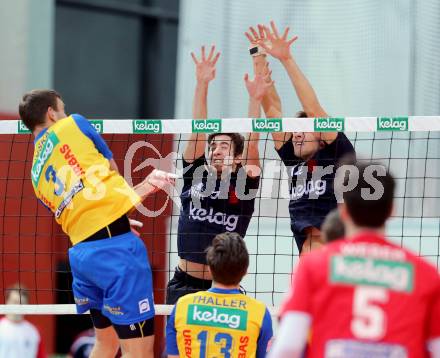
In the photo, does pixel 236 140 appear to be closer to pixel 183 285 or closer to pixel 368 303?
pixel 183 285

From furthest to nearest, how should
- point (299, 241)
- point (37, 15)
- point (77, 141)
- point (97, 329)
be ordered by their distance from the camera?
point (37, 15) → point (299, 241) → point (97, 329) → point (77, 141)

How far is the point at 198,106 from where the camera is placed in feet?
27.3

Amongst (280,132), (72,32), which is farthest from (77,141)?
(72,32)

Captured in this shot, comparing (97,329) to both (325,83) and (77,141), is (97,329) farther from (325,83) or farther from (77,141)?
(325,83)

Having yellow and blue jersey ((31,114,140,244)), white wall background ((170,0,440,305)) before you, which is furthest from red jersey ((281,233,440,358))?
white wall background ((170,0,440,305))

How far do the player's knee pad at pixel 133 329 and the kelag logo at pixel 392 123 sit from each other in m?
2.58

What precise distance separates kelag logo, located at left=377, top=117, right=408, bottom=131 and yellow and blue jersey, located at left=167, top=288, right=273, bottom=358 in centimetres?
244

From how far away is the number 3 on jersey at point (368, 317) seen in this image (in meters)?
3.88

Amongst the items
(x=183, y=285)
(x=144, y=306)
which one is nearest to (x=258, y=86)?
(x=183, y=285)

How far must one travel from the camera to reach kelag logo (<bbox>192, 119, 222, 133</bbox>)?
778cm

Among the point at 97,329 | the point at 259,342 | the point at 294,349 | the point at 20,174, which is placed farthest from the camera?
the point at 20,174

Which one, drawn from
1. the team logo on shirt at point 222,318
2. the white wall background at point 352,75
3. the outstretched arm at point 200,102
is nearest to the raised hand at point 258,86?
the outstretched arm at point 200,102

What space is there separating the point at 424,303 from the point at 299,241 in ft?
12.6

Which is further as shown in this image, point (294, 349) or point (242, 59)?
point (242, 59)
